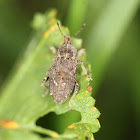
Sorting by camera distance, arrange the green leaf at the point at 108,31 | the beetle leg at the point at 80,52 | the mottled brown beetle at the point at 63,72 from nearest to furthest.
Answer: the mottled brown beetle at the point at 63,72, the beetle leg at the point at 80,52, the green leaf at the point at 108,31

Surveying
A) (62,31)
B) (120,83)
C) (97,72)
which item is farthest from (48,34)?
(120,83)

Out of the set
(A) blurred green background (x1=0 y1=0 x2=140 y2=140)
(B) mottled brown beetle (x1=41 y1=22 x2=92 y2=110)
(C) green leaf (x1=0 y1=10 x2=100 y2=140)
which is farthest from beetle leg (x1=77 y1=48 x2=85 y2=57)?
(A) blurred green background (x1=0 y1=0 x2=140 y2=140)

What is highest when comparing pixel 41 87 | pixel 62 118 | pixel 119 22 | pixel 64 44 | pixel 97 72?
pixel 119 22

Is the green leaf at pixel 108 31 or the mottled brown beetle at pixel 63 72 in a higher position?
the green leaf at pixel 108 31

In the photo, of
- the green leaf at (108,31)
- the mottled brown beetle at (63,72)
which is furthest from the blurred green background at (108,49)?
the mottled brown beetle at (63,72)

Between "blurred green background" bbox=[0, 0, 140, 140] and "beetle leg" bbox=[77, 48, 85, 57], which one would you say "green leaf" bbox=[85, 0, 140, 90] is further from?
"beetle leg" bbox=[77, 48, 85, 57]

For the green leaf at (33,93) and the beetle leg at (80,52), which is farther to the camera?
the beetle leg at (80,52)

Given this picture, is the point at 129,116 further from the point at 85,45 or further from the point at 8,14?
the point at 8,14

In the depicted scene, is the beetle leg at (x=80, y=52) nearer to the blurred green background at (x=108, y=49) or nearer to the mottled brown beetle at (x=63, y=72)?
the mottled brown beetle at (x=63, y=72)
